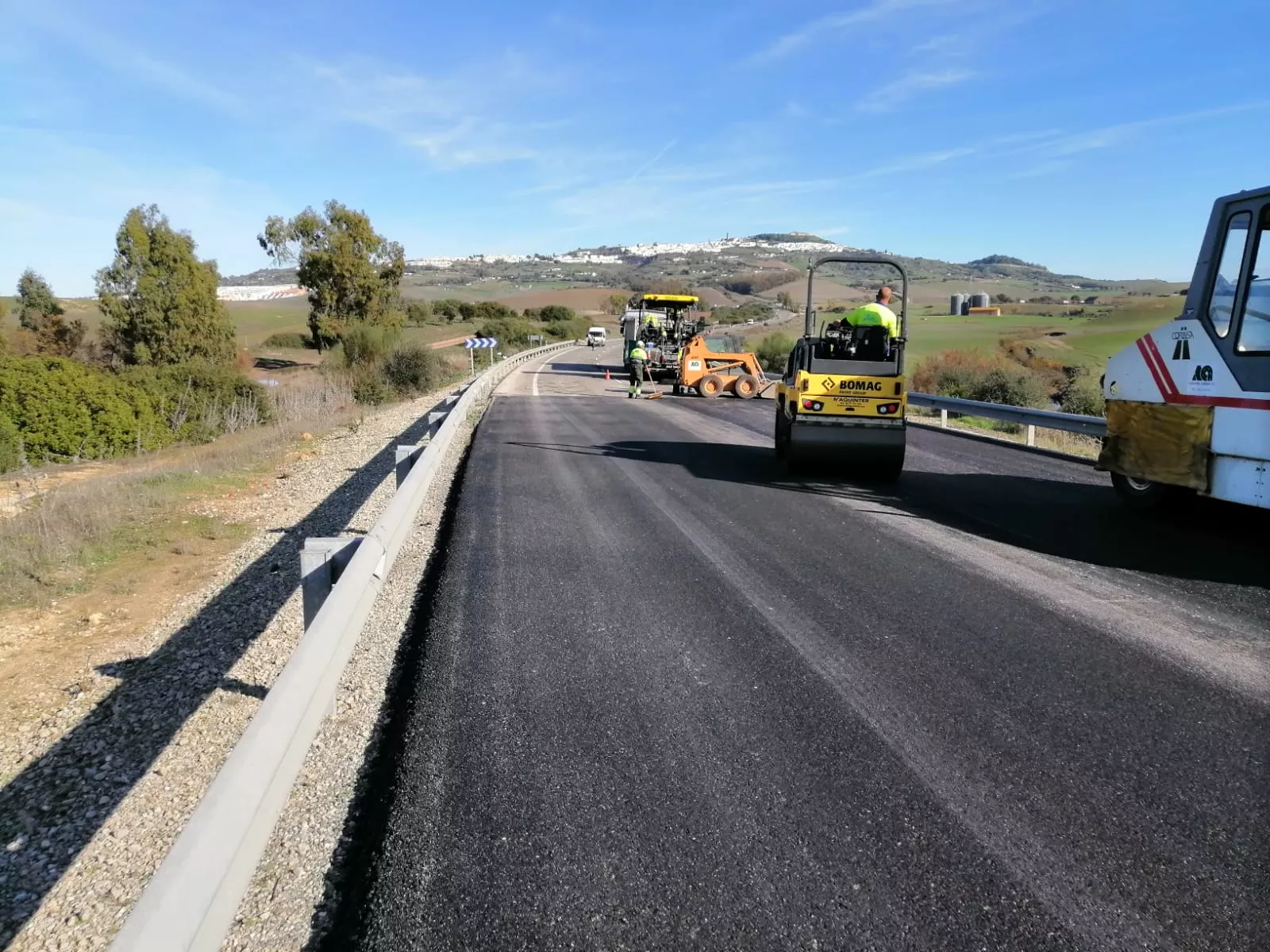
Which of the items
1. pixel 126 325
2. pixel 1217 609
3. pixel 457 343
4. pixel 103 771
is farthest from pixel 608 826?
pixel 457 343

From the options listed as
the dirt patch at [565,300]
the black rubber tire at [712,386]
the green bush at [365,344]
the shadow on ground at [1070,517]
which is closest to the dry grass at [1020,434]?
the shadow on ground at [1070,517]

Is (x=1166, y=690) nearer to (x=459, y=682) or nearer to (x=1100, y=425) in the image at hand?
(x=459, y=682)

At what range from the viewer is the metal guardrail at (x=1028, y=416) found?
1261 cm

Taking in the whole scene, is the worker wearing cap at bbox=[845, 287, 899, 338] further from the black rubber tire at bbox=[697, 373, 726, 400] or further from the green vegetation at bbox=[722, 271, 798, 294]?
the green vegetation at bbox=[722, 271, 798, 294]

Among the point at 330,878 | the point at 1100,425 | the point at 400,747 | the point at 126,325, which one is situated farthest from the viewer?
the point at 126,325

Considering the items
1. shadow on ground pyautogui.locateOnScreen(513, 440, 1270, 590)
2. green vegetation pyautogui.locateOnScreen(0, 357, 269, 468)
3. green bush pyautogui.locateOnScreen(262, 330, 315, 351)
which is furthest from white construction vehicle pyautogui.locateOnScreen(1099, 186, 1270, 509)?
green bush pyautogui.locateOnScreen(262, 330, 315, 351)

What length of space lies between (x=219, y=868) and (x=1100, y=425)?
1265 centimetres

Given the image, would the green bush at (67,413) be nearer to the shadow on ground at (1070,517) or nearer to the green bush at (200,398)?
the green bush at (200,398)

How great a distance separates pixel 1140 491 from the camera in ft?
28.8

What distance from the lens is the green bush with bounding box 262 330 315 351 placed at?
66.9 metres

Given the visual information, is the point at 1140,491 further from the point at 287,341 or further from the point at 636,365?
the point at 287,341

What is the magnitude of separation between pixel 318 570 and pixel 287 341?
70.7 metres

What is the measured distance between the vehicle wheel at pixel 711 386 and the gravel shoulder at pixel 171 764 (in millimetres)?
18565

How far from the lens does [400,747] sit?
12.7 feet
